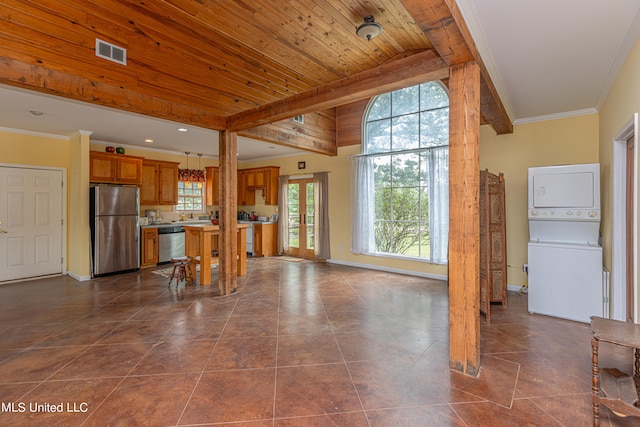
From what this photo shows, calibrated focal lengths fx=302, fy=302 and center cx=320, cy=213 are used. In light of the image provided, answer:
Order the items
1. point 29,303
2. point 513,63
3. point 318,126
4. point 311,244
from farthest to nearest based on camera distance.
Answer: point 311,244 → point 318,126 → point 29,303 → point 513,63

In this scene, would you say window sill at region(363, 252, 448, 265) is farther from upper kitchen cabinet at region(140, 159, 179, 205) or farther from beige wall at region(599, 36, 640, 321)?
upper kitchen cabinet at region(140, 159, 179, 205)

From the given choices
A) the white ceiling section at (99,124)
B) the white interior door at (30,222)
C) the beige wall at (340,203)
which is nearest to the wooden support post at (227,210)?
the white ceiling section at (99,124)

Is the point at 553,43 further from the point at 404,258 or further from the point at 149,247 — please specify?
the point at 149,247

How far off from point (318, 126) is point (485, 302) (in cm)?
418

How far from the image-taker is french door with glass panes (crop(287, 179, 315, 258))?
718 cm

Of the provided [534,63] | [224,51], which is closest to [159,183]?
[224,51]

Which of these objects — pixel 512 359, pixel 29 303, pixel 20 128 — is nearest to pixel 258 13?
pixel 512 359

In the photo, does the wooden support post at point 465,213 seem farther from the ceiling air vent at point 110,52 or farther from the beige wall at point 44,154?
the beige wall at point 44,154

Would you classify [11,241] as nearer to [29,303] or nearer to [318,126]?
[29,303]

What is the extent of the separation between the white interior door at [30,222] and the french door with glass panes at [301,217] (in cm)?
452

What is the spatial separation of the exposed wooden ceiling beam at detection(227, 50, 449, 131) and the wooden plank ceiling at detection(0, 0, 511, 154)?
10mm

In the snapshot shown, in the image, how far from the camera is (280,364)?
249 cm

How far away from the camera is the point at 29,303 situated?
3.99 metres

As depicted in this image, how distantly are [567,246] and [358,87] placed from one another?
2.90m
